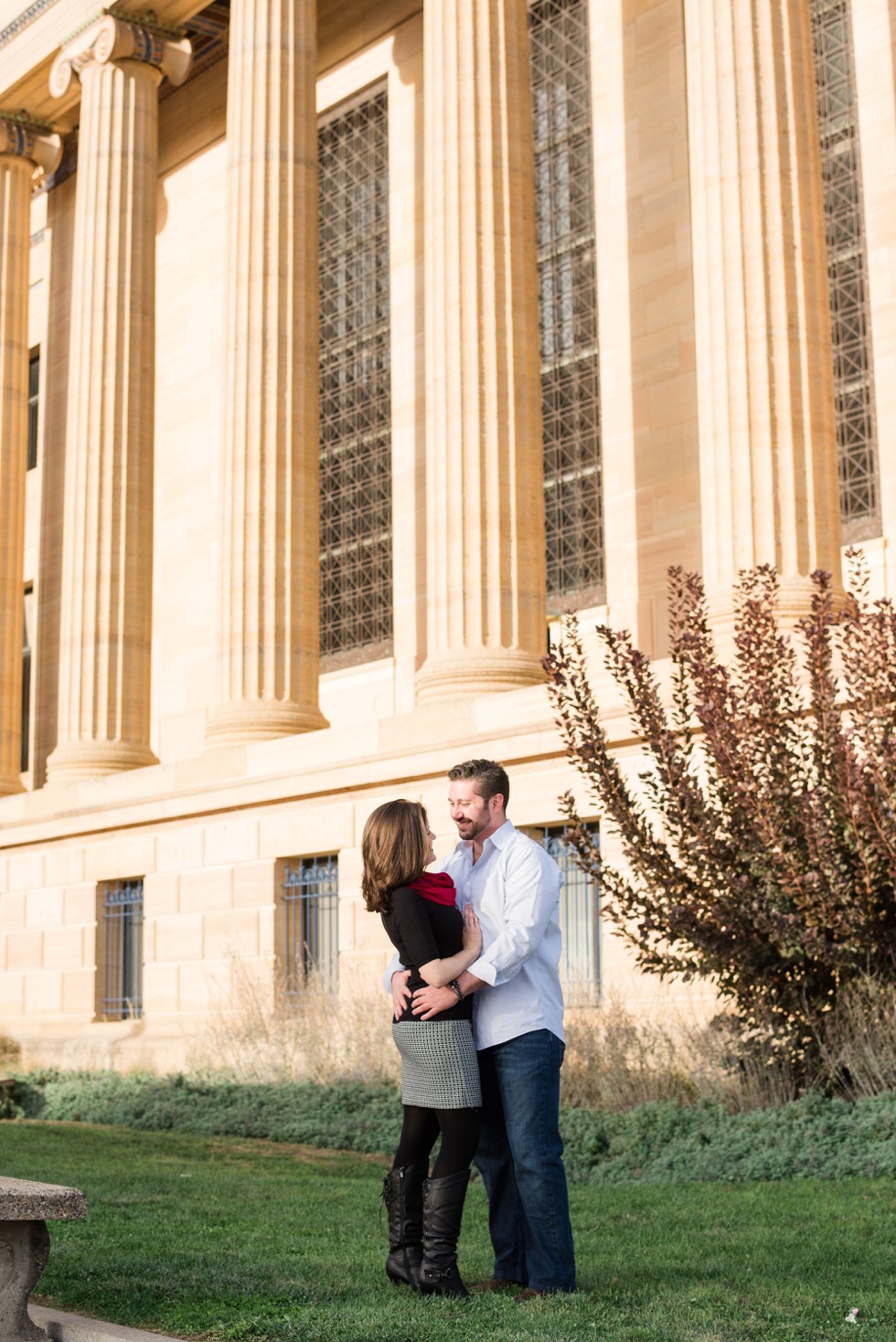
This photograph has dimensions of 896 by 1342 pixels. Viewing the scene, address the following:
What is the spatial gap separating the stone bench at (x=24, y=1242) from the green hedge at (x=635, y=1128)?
18.9ft

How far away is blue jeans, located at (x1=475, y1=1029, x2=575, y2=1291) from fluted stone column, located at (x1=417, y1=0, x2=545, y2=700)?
503 inches

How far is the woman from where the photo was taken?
658 cm

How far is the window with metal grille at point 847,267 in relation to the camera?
21.7 m

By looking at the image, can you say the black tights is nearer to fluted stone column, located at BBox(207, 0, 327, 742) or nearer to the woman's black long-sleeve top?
the woman's black long-sleeve top

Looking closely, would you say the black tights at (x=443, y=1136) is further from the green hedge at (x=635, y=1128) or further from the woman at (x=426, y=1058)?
the green hedge at (x=635, y=1128)

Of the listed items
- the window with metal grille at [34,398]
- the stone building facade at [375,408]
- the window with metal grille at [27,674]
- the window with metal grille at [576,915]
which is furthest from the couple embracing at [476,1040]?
the window with metal grille at [34,398]

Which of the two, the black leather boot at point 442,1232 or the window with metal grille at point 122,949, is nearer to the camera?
the black leather boot at point 442,1232

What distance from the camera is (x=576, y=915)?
1858 centimetres

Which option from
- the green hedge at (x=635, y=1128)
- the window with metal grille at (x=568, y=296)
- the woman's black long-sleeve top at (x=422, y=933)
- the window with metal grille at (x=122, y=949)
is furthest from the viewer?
the window with metal grille at (x=568, y=296)

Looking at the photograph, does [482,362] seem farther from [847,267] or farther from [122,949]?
[122,949]

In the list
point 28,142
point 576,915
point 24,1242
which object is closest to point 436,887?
point 24,1242

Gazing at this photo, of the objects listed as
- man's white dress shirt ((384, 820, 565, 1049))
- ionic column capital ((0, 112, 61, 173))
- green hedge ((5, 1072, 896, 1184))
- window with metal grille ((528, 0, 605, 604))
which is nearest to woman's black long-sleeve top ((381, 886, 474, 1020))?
man's white dress shirt ((384, 820, 565, 1049))

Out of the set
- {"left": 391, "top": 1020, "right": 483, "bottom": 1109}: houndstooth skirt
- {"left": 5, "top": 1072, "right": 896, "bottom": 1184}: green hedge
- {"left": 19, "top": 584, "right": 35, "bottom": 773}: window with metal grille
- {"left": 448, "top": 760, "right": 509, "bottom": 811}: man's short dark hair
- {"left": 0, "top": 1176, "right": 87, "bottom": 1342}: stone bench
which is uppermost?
{"left": 19, "top": 584, "right": 35, "bottom": 773}: window with metal grille

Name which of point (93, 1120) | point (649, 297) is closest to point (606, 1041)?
point (93, 1120)
